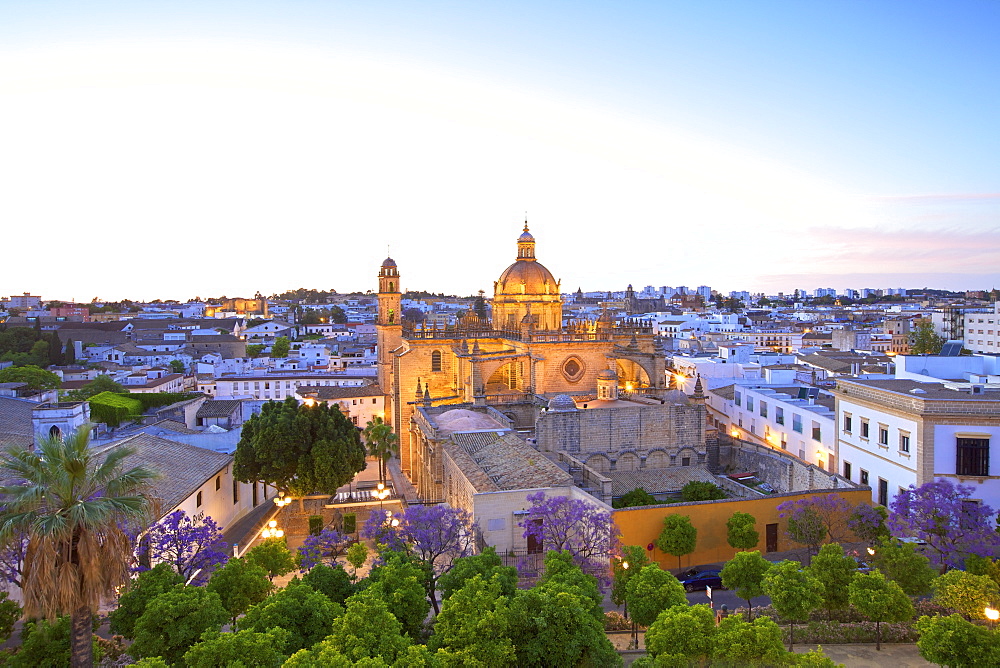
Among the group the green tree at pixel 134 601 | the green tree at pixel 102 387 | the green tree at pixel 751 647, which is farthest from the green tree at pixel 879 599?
the green tree at pixel 102 387

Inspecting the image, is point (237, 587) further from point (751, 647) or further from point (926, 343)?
point (926, 343)

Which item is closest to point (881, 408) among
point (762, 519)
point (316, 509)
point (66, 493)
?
point (762, 519)

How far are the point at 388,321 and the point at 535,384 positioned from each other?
13.7 m

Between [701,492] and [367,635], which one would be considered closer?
[367,635]

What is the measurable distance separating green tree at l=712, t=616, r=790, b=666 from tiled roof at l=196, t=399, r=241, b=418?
3655cm

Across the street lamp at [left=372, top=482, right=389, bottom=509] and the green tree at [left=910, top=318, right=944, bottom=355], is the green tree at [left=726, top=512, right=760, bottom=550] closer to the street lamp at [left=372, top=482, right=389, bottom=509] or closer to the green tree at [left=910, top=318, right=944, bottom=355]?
the street lamp at [left=372, top=482, right=389, bottom=509]

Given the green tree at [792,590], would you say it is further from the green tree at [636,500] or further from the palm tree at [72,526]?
the palm tree at [72,526]

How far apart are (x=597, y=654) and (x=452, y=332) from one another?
33.0 metres

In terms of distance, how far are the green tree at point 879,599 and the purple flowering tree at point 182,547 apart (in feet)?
48.1

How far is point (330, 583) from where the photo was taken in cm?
1546

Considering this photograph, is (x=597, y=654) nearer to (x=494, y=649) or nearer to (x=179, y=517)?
(x=494, y=649)

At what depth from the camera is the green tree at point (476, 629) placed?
11.8m

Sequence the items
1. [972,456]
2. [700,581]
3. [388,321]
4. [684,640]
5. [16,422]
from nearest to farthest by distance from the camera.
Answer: [684,640], [700,581], [972,456], [16,422], [388,321]

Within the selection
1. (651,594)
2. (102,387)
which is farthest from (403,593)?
(102,387)
